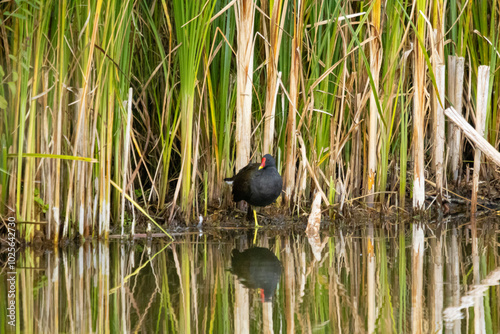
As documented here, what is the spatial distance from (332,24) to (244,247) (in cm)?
182

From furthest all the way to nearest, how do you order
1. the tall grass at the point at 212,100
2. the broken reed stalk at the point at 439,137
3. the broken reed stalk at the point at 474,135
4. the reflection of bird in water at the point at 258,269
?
A: the broken reed stalk at the point at 439,137
the broken reed stalk at the point at 474,135
the tall grass at the point at 212,100
the reflection of bird in water at the point at 258,269

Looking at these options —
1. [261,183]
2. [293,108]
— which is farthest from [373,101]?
[261,183]

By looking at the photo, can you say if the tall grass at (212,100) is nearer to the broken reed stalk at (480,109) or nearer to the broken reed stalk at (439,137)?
the broken reed stalk at (439,137)

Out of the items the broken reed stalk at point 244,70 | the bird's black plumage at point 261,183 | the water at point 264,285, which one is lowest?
the water at point 264,285

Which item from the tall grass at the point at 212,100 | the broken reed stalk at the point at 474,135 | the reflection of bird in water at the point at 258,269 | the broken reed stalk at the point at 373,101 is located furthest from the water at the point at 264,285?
the broken reed stalk at the point at 474,135

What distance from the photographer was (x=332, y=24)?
4953 millimetres

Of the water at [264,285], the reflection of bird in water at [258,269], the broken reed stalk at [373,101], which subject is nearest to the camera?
the water at [264,285]

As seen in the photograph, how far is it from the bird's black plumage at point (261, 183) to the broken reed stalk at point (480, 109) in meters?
1.58

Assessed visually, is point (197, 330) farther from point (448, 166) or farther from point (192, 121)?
point (448, 166)

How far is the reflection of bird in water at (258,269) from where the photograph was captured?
329cm

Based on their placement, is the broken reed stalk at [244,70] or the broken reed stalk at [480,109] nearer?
the broken reed stalk at [244,70]

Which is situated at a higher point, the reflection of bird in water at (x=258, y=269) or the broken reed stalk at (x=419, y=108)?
the broken reed stalk at (x=419, y=108)

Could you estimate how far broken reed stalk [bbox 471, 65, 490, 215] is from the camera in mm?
5148

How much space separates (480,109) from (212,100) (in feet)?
6.92
